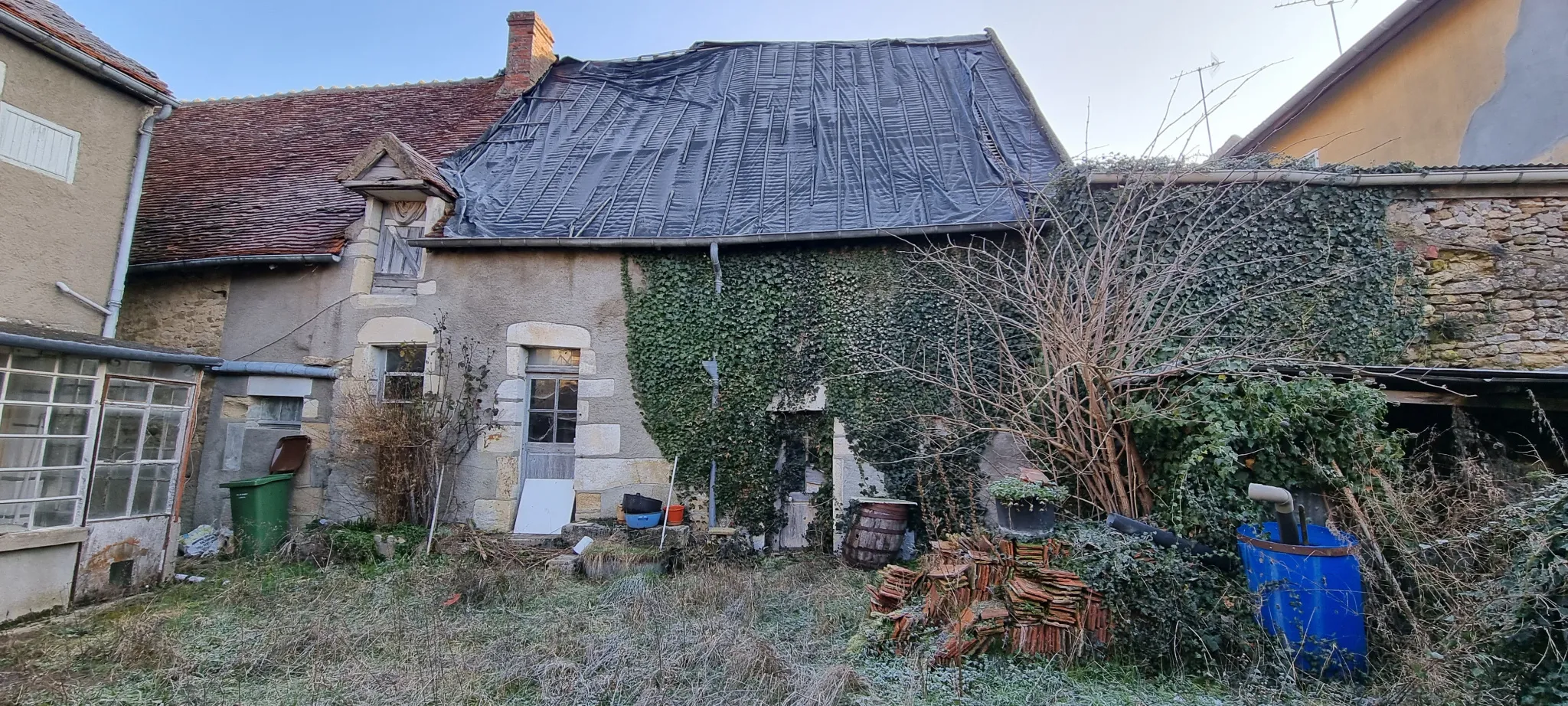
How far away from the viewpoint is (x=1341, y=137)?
9.85 metres

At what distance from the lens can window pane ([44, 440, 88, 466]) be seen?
5152mm

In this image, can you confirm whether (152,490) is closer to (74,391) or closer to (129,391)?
(129,391)

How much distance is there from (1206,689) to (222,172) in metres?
11.3

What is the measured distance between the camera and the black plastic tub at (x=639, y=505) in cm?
650

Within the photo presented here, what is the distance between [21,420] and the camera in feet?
16.4

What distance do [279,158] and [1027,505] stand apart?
9860 millimetres

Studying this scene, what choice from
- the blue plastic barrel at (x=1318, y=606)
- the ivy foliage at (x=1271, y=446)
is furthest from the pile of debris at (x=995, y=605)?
the ivy foliage at (x=1271, y=446)

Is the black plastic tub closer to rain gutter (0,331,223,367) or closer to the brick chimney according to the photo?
rain gutter (0,331,223,367)

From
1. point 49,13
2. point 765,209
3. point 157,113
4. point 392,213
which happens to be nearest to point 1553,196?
point 765,209

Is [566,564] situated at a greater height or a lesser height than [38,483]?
lesser

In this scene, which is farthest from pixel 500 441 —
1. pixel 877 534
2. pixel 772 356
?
pixel 877 534

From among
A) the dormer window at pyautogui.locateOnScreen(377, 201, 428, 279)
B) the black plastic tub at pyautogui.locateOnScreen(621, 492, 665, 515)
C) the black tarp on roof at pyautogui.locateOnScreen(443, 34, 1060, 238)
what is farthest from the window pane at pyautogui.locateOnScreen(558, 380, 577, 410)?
the dormer window at pyautogui.locateOnScreen(377, 201, 428, 279)

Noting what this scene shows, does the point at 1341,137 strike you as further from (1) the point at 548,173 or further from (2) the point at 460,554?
(2) the point at 460,554

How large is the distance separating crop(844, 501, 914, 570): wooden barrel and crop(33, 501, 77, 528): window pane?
5873mm
